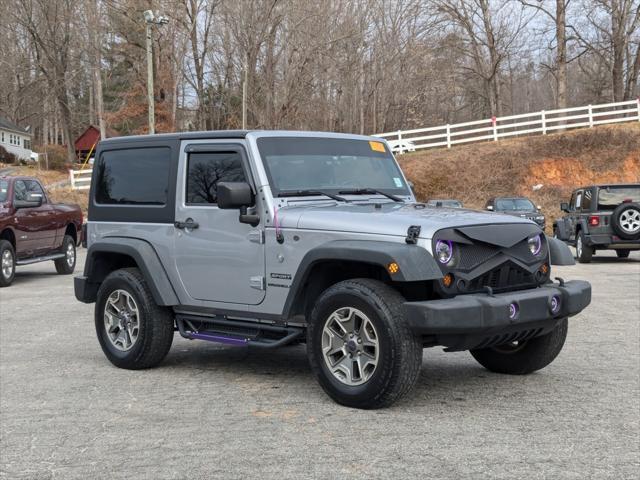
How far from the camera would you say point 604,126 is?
41500 millimetres

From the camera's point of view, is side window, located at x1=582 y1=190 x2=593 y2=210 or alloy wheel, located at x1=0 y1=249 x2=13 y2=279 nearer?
alloy wheel, located at x1=0 y1=249 x2=13 y2=279

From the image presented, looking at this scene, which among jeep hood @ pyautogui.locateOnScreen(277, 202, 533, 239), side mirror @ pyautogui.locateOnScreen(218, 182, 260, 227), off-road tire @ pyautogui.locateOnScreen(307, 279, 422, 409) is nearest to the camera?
off-road tire @ pyautogui.locateOnScreen(307, 279, 422, 409)

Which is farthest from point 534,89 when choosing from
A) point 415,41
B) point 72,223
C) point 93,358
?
point 93,358

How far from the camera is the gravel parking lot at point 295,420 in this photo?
4.69 meters

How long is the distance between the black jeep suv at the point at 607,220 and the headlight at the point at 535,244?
43.2 ft

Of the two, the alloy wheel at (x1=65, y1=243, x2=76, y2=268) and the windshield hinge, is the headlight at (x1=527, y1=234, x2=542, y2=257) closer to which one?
the windshield hinge

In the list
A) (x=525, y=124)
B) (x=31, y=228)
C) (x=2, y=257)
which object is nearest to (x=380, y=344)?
(x=2, y=257)

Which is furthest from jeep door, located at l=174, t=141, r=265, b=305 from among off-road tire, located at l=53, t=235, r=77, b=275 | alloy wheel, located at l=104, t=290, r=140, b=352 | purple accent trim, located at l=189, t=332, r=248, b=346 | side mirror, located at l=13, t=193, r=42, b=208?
off-road tire, located at l=53, t=235, r=77, b=275

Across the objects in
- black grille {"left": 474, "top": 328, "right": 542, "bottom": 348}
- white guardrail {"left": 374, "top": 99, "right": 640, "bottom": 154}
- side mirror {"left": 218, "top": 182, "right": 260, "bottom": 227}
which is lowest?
black grille {"left": 474, "top": 328, "right": 542, "bottom": 348}

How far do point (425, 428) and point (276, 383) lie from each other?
5.93 ft

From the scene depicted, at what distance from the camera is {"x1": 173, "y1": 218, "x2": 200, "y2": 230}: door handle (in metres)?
7.11

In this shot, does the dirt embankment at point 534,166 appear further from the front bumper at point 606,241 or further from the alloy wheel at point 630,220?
the alloy wheel at point 630,220

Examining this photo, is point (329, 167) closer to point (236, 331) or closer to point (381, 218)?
point (381, 218)

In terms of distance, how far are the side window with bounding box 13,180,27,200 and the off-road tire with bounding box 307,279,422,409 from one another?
12.0m
